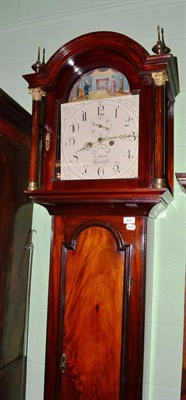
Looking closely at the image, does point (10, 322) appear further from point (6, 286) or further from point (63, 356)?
point (63, 356)

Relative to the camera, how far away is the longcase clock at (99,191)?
1.17 metres

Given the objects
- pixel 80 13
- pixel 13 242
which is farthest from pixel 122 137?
pixel 80 13

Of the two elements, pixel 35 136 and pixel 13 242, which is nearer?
pixel 35 136

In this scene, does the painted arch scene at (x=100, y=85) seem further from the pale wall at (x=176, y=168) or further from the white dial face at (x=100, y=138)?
the pale wall at (x=176, y=168)

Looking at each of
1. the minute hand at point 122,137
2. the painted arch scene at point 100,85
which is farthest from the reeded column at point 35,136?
the minute hand at point 122,137

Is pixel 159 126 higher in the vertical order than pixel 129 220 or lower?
higher

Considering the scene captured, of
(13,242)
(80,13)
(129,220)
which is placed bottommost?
(13,242)

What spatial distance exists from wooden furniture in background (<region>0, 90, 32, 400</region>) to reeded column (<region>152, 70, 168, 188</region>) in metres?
0.55

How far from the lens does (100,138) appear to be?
126 centimetres

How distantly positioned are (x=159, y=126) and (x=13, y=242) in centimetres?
74

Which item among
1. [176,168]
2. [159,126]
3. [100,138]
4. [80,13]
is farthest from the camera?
[80,13]

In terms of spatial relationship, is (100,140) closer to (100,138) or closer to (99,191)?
(100,138)

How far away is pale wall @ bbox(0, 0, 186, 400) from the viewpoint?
4.45 feet

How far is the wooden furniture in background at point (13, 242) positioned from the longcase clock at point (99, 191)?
0.14 meters
